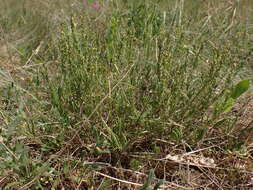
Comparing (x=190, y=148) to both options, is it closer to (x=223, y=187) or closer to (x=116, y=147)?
(x=223, y=187)

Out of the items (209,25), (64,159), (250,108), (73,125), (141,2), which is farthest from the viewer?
(141,2)

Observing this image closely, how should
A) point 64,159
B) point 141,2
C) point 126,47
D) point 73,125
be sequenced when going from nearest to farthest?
1. point 64,159
2. point 73,125
3. point 126,47
4. point 141,2

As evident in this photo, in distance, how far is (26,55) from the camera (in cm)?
195

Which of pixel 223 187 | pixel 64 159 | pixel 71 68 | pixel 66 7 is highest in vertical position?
pixel 66 7

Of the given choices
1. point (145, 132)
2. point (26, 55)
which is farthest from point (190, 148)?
point (26, 55)

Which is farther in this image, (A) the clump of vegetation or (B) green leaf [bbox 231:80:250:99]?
(B) green leaf [bbox 231:80:250:99]

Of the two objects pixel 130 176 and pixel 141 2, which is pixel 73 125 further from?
pixel 141 2

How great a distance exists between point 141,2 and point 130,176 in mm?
1450

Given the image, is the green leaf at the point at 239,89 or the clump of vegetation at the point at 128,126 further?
the green leaf at the point at 239,89

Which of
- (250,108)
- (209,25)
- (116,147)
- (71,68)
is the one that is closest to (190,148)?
(116,147)

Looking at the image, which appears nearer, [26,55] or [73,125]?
[73,125]

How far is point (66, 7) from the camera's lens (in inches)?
85.2

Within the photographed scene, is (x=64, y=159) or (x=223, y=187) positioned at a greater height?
(x=64, y=159)

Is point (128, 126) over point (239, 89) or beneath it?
beneath
